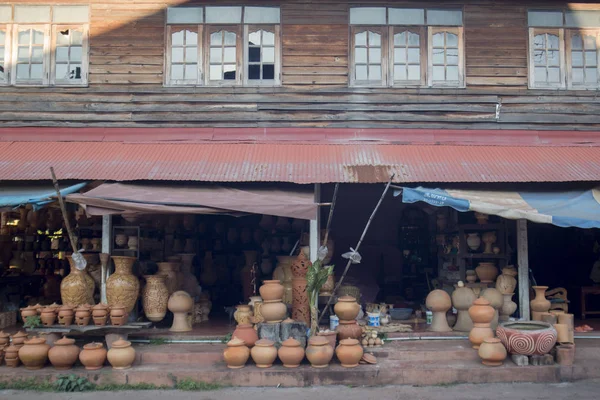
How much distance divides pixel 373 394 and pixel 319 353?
87 centimetres

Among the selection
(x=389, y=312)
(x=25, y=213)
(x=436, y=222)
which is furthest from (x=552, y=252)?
(x=25, y=213)

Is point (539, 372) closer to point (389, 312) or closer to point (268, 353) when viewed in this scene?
point (389, 312)

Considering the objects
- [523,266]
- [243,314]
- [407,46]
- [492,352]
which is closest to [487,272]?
[523,266]

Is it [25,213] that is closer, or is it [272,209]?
[272,209]

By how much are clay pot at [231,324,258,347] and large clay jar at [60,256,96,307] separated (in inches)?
100

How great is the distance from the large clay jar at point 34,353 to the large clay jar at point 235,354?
2397 mm

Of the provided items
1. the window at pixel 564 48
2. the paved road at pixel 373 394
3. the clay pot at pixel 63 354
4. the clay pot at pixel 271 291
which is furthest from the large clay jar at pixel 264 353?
the window at pixel 564 48

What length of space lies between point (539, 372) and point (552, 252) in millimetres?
5060

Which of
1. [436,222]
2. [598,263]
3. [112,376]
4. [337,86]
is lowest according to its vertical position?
[112,376]

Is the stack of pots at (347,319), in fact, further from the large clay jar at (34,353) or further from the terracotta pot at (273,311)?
the large clay jar at (34,353)

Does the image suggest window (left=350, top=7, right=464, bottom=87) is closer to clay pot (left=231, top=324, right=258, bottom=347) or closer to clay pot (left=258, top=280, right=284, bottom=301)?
clay pot (left=258, top=280, right=284, bottom=301)

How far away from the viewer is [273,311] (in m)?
8.11

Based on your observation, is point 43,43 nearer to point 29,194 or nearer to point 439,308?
point 29,194

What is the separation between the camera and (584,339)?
8945 millimetres
